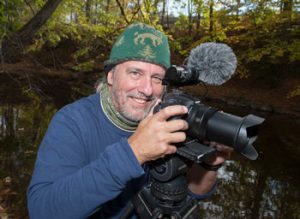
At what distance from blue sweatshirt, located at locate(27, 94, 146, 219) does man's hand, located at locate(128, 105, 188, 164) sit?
42 mm

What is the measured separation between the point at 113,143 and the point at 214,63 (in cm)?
76

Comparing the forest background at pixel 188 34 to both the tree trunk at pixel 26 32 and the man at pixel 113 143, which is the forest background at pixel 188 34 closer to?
the tree trunk at pixel 26 32

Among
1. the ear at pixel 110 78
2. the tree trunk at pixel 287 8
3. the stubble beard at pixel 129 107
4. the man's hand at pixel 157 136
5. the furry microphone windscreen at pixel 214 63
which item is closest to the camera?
the man's hand at pixel 157 136

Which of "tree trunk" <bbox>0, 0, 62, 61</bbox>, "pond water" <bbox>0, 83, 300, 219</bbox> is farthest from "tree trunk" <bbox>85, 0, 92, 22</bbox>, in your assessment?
"pond water" <bbox>0, 83, 300, 219</bbox>

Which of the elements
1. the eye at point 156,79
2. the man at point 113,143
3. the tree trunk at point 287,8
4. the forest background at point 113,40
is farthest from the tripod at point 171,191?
the tree trunk at point 287,8

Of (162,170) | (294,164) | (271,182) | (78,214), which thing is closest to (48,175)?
(78,214)

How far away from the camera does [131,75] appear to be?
1976 millimetres

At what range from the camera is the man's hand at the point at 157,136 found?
131 centimetres

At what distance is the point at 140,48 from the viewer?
202 cm

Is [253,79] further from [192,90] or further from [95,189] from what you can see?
[95,189]

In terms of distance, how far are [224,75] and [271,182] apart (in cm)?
586

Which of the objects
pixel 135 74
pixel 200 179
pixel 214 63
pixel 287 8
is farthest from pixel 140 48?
pixel 287 8

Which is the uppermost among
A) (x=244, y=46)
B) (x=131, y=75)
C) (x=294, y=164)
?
(x=131, y=75)

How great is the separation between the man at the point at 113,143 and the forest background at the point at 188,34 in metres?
3.08
